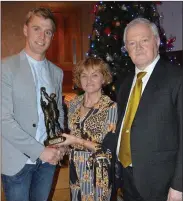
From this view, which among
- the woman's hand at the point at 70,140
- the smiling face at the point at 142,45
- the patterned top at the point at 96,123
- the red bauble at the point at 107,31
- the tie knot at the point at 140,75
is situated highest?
the red bauble at the point at 107,31

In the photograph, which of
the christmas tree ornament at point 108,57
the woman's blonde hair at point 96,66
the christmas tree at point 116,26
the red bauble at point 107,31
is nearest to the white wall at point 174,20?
the christmas tree at point 116,26

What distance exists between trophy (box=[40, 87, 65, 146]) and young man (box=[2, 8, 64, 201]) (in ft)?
0.15

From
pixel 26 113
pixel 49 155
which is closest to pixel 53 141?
pixel 49 155

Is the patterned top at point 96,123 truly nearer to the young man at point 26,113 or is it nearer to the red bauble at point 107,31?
the young man at point 26,113

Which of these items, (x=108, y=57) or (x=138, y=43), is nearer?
(x=138, y=43)

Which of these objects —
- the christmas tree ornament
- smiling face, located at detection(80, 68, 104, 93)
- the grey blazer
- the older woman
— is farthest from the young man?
the christmas tree ornament

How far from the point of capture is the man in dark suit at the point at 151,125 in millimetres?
1430

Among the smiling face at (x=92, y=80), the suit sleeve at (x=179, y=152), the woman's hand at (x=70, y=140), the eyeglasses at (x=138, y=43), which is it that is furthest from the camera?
the smiling face at (x=92, y=80)

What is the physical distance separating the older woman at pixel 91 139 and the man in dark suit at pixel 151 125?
12 cm

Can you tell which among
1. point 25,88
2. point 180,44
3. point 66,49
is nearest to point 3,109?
point 25,88

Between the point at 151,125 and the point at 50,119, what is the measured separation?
1.97 ft

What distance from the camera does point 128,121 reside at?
1.59m

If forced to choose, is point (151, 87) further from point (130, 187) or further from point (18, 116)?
point (18, 116)

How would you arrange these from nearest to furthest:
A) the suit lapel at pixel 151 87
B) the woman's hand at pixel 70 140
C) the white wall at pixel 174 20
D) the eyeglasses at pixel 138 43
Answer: the suit lapel at pixel 151 87, the eyeglasses at pixel 138 43, the woman's hand at pixel 70 140, the white wall at pixel 174 20
